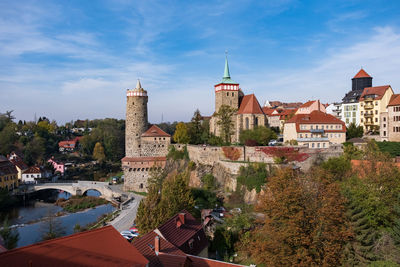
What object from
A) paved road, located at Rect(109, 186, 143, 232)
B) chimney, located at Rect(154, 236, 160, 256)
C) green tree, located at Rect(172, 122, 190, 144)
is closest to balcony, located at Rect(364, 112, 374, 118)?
green tree, located at Rect(172, 122, 190, 144)

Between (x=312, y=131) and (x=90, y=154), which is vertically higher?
(x=312, y=131)

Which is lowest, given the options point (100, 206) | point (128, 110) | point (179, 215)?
point (100, 206)

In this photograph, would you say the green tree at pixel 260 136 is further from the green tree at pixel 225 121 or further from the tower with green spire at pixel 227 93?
the tower with green spire at pixel 227 93

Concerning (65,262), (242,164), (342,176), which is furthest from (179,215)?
(342,176)

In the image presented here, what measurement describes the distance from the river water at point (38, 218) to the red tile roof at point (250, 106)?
66.9ft

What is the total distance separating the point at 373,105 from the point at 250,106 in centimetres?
1642

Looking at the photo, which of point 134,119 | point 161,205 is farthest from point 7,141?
point 161,205

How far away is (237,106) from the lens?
41375mm

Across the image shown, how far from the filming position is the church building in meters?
39.3

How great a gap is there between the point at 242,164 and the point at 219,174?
10.8 feet

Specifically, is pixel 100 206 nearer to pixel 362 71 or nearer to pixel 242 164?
pixel 242 164

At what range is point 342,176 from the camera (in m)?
26.0

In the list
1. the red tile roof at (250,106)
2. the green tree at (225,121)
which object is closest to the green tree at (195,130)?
the green tree at (225,121)

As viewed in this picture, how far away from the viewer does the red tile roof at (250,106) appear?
39344 mm
